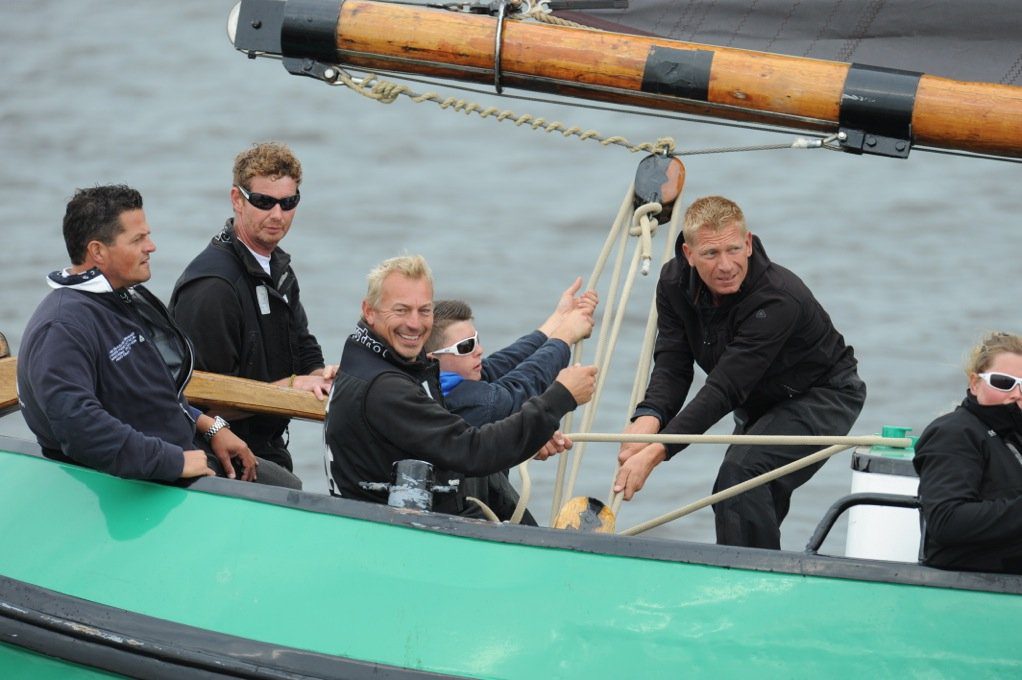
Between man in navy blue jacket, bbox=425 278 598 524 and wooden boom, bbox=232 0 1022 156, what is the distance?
0.62m

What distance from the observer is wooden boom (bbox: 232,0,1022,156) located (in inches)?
174

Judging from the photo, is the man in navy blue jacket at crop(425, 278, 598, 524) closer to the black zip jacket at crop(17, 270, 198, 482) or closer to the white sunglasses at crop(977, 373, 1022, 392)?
the black zip jacket at crop(17, 270, 198, 482)

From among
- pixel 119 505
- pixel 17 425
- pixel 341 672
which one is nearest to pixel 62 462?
pixel 119 505

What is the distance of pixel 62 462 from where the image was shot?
4.38 m

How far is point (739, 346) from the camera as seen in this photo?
4.61 m

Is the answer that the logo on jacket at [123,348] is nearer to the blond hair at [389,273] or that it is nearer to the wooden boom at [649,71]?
the blond hair at [389,273]

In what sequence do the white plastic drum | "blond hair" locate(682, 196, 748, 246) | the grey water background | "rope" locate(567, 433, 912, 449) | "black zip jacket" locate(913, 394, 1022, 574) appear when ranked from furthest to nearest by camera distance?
1. the grey water background
2. the white plastic drum
3. "blond hair" locate(682, 196, 748, 246)
4. "rope" locate(567, 433, 912, 449)
5. "black zip jacket" locate(913, 394, 1022, 574)

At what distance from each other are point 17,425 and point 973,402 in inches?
266

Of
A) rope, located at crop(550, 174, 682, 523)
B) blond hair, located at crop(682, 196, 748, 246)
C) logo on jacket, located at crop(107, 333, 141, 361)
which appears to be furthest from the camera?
rope, located at crop(550, 174, 682, 523)

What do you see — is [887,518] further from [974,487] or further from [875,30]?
[875,30]

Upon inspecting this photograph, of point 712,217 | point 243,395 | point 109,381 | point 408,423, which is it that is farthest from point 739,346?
point 109,381

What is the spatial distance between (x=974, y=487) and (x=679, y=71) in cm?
150

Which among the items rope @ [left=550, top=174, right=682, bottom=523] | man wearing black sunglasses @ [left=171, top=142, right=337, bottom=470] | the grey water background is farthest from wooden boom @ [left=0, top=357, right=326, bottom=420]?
the grey water background

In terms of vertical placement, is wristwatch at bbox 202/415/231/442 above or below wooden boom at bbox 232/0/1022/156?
below
